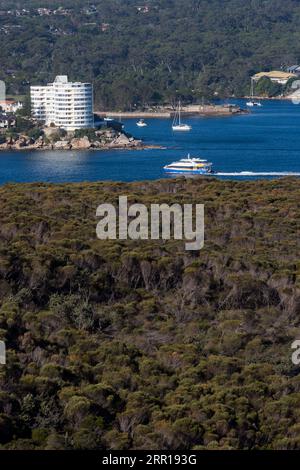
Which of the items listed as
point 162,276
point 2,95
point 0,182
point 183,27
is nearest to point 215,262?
point 162,276

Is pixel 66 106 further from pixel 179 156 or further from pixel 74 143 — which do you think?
pixel 179 156

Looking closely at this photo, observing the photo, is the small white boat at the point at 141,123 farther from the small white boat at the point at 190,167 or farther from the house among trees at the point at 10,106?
the small white boat at the point at 190,167

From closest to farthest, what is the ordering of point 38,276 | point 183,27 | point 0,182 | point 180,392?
point 180,392
point 38,276
point 0,182
point 183,27

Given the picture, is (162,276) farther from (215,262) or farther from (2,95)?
(2,95)

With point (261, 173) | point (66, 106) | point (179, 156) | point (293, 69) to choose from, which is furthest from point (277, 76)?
point (261, 173)

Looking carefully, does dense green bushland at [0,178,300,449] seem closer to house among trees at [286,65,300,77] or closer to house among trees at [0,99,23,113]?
house among trees at [0,99,23,113]

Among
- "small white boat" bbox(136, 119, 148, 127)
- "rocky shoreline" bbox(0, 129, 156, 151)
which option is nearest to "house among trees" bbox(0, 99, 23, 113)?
"small white boat" bbox(136, 119, 148, 127)
